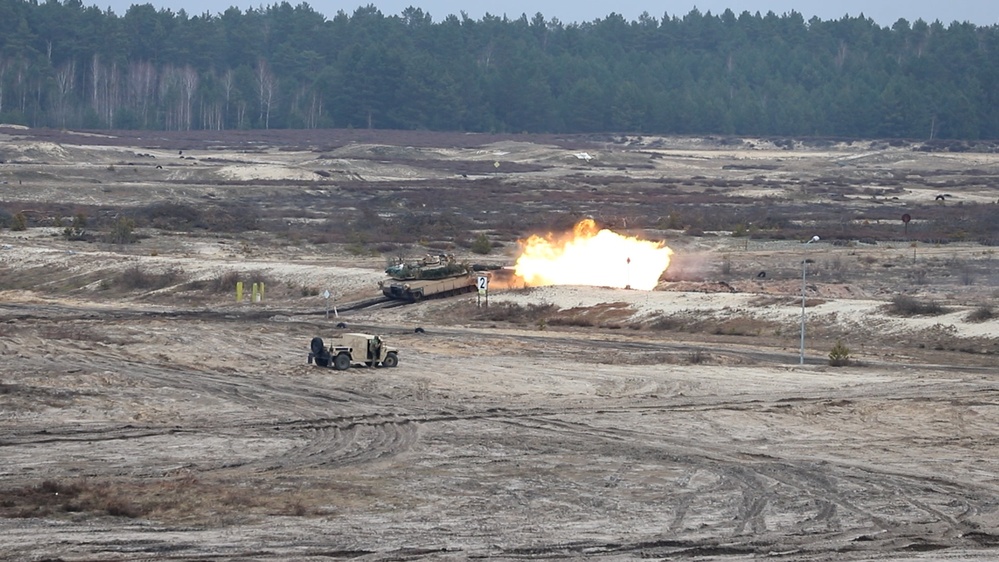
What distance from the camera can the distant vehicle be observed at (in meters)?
67.0

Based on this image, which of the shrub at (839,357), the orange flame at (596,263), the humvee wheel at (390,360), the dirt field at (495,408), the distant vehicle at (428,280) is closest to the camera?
the dirt field at (495,408)

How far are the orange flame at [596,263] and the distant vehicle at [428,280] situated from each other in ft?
12.6

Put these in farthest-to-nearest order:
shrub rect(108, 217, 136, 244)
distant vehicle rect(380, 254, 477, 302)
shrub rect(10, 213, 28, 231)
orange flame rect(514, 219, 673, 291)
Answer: shrub rect(10, 213, 28, 231) → shrub rect(108, 217, 136, 244) → orange flame rect(514, 219, 673, 291) → distant vehicle rect(380, 254, 477, 302)

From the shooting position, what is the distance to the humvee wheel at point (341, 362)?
4678 cm

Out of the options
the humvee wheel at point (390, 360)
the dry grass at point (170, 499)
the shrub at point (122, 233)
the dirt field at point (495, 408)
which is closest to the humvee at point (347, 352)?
the humvee wheel at point (390, 360)

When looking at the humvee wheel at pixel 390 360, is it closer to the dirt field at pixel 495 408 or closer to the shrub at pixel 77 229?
the dirt field at pixel 495 408

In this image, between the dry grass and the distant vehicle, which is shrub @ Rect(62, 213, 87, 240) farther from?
the dry grass

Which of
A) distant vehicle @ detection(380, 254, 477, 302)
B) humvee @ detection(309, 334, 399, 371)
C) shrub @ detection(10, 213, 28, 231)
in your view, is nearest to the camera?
humvee @ detection(309, 334, 399, 371)

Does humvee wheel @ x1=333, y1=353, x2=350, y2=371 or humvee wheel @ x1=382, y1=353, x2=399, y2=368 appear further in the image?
humvee wheel @ x1=382, y1=353, x2=399, y2=368

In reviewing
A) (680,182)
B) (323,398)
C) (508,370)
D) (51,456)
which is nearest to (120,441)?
(51,456)

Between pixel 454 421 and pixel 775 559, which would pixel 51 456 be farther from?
pixel 775 559

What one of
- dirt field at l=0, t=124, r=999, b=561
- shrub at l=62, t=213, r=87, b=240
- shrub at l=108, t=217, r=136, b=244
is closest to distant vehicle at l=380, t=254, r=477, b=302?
dirt field at l=0, t=124, r=999, b=561

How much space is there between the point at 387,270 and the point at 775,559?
153 ft

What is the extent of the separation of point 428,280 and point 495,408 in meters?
28.0
